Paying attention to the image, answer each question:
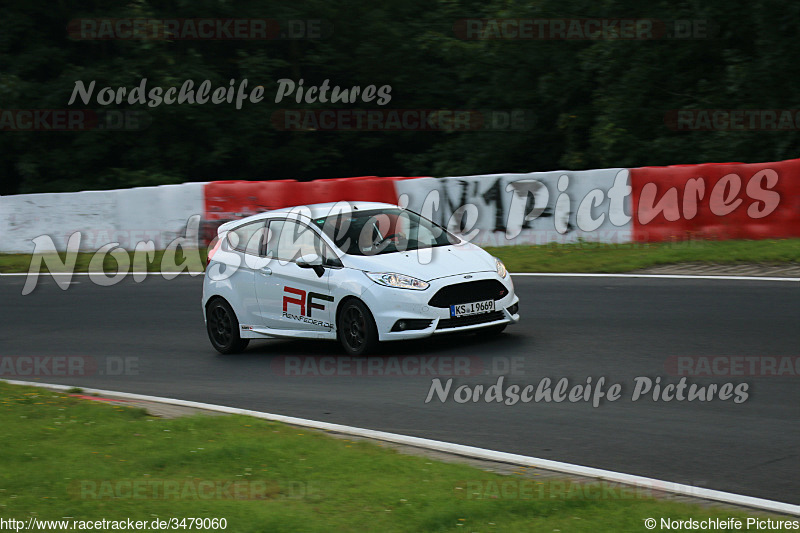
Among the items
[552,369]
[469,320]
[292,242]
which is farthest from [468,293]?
[292,242]

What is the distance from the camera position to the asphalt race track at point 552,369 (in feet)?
24.0

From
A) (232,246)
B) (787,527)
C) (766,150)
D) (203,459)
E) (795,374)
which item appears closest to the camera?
(787,527)

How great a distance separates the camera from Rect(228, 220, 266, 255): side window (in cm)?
1217

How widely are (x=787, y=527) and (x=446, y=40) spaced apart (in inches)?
1013

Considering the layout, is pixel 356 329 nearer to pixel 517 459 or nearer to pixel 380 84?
pixel 517 459

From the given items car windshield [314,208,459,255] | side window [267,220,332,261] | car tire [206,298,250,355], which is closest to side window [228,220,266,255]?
side window [267,220,332,261]

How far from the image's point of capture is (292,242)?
38.7 feet

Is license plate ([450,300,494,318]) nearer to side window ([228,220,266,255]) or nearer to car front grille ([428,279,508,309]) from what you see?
car front grille ([428,279,508,309])

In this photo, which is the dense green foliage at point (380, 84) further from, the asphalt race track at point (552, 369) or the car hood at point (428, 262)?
the car hood at point (428, 262)

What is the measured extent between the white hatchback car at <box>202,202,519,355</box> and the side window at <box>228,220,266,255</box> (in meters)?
0.01

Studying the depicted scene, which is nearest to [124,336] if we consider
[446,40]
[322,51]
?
[446,40]

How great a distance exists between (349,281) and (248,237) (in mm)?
1928

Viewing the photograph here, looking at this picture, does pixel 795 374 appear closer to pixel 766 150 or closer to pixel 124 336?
pixel 124 336

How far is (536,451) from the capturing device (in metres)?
7.41
